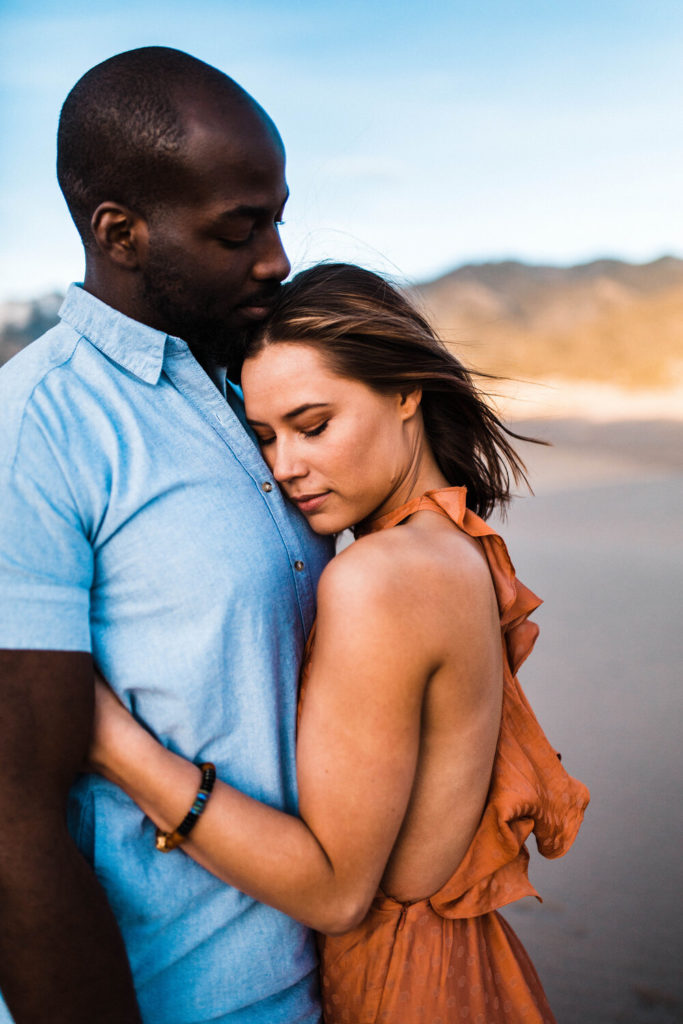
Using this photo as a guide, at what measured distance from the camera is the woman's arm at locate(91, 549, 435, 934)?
4.50 feet

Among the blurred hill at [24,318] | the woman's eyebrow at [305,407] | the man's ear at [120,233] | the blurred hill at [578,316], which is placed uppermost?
the man's ear at [120,233]

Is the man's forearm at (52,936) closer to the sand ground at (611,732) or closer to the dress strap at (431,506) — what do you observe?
the dress strap at (431,506)

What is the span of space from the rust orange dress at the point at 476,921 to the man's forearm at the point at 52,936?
18.1 inches

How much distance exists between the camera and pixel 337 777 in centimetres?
141

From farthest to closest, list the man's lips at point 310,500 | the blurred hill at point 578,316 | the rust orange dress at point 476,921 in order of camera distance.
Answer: the blurred hill at point 578,316, the man's lips at point 310,500, the rust orange dress at point 476,921

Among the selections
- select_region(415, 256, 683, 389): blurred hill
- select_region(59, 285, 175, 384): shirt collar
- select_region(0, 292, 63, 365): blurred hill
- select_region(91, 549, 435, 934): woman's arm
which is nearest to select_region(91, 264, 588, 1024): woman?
select_region(91, 549, 435, 934): woman's arm

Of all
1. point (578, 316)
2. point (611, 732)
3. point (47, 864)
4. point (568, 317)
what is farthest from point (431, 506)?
point (568, 317)

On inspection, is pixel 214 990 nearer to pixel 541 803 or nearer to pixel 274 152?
pixel 541 803

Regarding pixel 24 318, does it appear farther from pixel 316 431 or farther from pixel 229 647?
pixel 229 647

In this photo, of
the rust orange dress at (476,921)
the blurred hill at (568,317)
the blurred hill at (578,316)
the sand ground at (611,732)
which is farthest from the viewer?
the blurred hill at (578,316)

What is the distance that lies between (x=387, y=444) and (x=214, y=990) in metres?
0.96

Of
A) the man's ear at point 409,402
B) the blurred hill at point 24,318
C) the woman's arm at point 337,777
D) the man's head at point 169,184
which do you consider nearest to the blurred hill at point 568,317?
the blurred hill at point 24,318

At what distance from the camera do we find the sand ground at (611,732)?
3.39 m

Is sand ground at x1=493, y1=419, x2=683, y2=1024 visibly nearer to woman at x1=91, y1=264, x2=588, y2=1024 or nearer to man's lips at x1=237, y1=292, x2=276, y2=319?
woman at x1=91, y1=264, x2=588, y2=1024
